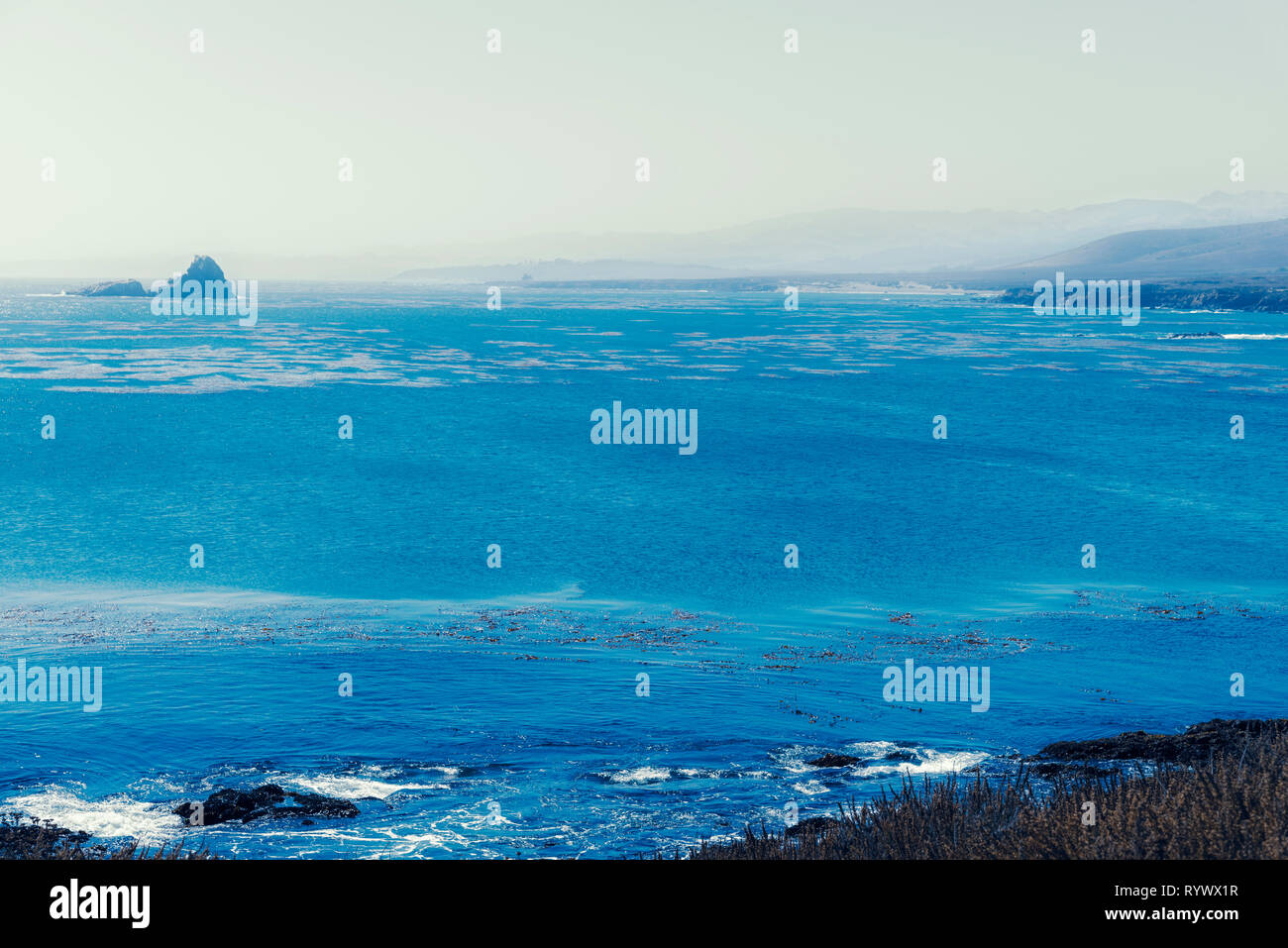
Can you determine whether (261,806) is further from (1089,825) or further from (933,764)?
(1089,825)

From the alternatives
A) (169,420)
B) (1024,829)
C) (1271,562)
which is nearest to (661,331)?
(169,420)

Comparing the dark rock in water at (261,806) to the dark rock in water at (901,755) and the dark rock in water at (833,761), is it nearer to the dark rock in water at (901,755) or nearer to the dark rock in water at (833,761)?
the dark rock in water at (833,761)

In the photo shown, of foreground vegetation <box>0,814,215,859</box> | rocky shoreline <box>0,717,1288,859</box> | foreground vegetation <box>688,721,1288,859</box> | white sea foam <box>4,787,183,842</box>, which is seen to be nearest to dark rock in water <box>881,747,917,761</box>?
rocky shoreline <box>0,717,1288,859</box>

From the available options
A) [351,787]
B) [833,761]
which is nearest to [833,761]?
[833,761]

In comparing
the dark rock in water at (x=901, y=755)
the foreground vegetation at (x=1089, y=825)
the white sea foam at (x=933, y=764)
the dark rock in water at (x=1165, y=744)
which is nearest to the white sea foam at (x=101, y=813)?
the foreground vegetation at (x=1089, y=825)

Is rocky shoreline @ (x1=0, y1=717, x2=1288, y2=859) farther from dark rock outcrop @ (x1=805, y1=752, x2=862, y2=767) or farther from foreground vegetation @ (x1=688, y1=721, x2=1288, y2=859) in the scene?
dark rock outcrop @ (x1=805, y1=752, x2=862, y2=767)

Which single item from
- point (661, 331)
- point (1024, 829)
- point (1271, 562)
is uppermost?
point (661, 331)

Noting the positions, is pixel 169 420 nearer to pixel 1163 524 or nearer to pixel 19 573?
pixel 19 573
